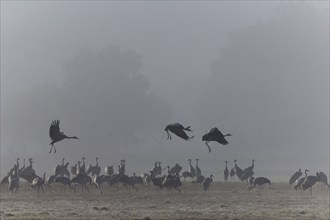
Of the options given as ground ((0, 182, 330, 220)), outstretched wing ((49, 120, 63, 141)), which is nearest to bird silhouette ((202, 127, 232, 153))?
outstretched wing ((49, 120, 63, 141))

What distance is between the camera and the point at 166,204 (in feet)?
139

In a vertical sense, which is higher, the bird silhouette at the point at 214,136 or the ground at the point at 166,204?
the bird silhouette at the point at 214,136

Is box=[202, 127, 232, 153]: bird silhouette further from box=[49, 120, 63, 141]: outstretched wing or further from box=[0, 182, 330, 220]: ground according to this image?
box=[0, 182, 330, 220]: ground

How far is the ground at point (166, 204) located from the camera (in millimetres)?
35531

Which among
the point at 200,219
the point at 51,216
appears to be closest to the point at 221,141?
the point at 200,219

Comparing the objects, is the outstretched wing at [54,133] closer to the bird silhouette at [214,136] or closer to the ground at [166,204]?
the bird silhouette at [214,136]

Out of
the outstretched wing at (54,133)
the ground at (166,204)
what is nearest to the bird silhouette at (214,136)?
the outstretched wing at (54,133)

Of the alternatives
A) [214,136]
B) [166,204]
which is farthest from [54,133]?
[166,204]

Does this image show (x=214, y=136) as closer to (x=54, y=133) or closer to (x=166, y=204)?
(x=54, y=133)

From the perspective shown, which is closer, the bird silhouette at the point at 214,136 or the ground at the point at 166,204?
the bird silhouette at the point at 214,136

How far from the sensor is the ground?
3553 cm

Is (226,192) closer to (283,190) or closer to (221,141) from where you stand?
(283,190)

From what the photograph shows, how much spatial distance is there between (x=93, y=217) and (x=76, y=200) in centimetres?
1203

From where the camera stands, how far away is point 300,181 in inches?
2233
